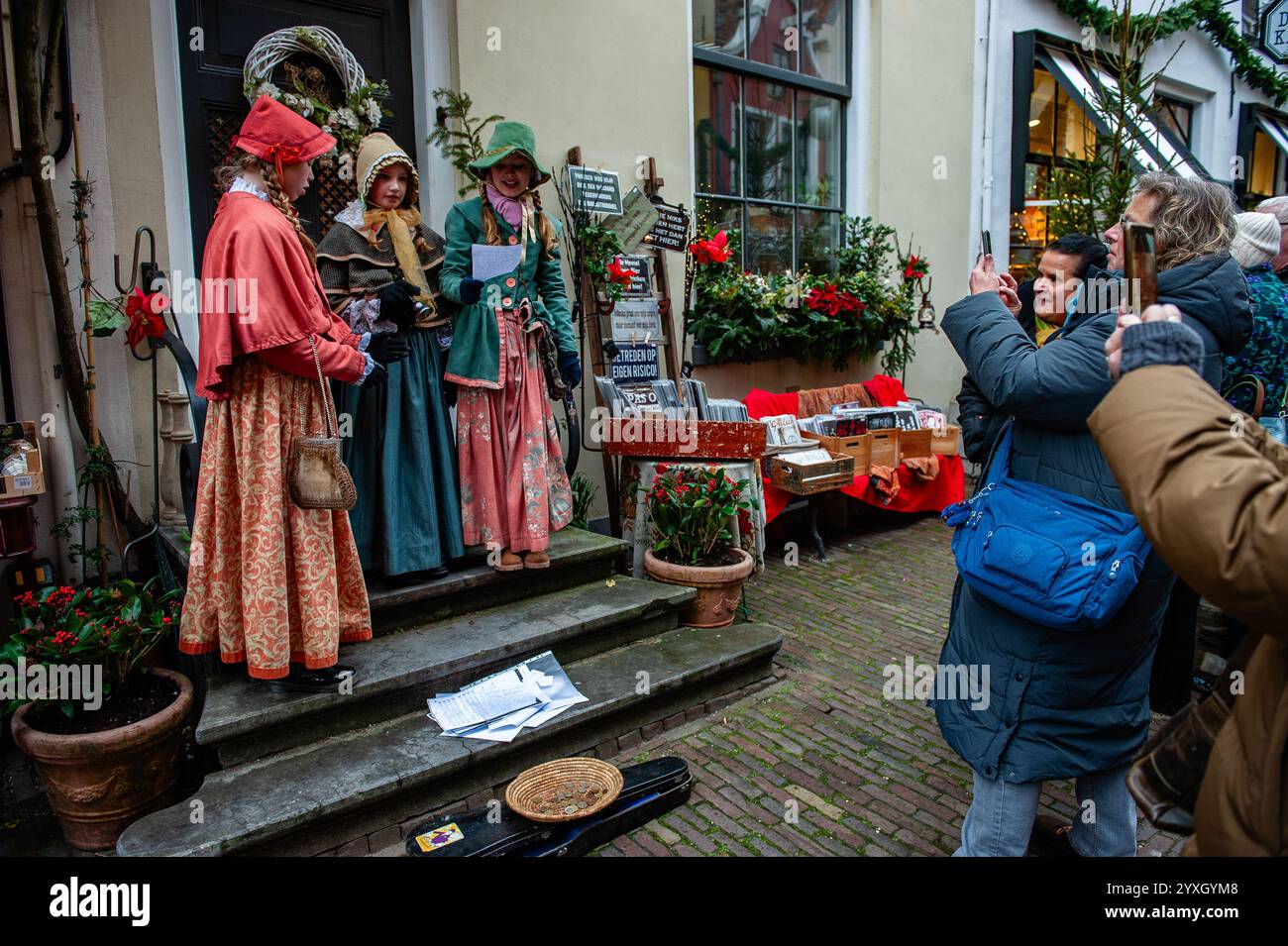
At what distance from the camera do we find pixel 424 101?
5016mm

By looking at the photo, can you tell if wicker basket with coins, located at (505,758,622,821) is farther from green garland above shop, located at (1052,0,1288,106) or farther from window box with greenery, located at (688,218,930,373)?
green garland above shop, located at (1052,0,1288,106)

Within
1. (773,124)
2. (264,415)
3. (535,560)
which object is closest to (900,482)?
(773,124)

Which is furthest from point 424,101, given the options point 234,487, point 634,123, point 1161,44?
point 1161,44

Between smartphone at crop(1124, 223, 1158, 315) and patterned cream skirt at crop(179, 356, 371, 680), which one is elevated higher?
smartphone at crop(1124, 223, 1158, 315)

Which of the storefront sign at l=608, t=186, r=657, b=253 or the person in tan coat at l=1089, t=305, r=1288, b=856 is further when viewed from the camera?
the storefront sign at l=608, t=186, r=657, b=253

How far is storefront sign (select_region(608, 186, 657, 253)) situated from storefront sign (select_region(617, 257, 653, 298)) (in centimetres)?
20

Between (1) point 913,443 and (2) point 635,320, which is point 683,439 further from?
(1) point 913,443

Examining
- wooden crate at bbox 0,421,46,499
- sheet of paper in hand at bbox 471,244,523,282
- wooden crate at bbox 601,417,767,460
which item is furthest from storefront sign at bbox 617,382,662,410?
wooden crate at bbox 0,421,46,499

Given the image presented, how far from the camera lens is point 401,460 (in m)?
3.83

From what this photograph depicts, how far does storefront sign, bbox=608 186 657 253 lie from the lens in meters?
5.64

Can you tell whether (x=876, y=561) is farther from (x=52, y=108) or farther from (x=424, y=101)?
(x=52, y=108)

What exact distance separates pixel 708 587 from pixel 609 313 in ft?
7.18

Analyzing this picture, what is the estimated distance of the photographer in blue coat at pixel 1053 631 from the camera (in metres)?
2.11
